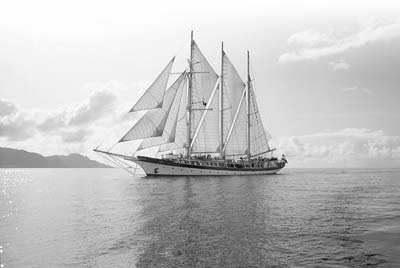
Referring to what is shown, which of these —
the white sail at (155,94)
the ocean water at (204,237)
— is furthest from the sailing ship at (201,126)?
the ocean water at (204,237)

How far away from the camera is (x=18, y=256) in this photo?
1509 cm

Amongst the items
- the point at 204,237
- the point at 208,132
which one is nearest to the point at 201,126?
the point at 208,132

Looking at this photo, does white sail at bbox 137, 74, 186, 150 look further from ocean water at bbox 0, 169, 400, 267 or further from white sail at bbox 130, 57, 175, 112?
ocean water at bbox 0, 169, 400, 267

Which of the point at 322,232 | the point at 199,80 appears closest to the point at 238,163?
the point at 199,80

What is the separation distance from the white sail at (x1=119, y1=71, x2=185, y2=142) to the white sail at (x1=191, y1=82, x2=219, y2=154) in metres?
11.1

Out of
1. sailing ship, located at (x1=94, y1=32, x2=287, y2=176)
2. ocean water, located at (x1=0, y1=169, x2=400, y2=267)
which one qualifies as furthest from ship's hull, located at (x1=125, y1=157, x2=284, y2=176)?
ocean water, located at (x1=0, y1=169, x2=400, y2=267)

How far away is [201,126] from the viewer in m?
79.5

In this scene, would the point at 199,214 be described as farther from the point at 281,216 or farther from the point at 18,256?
the point at 18,256

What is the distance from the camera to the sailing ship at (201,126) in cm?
6981

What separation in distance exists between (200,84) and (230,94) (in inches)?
355

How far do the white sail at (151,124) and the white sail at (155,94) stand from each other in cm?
149

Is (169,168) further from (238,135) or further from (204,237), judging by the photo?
(204,237)

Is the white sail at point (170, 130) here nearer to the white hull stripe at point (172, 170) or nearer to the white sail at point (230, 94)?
the white hull stripe at point (172, 170)

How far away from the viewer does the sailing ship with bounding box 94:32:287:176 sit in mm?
69812
